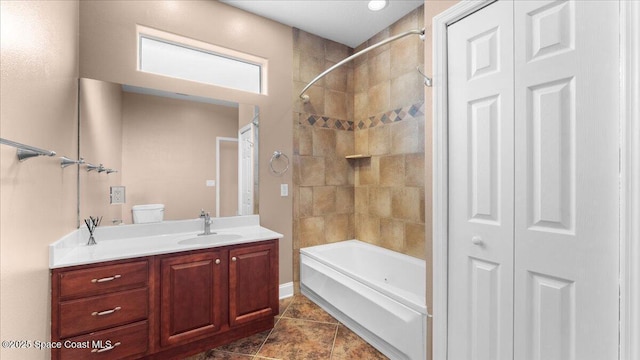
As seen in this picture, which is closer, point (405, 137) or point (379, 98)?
point (405, 137)

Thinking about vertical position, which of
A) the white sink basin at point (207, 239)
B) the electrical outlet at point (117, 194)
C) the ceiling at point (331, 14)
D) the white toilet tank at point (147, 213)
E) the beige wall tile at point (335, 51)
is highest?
the ceiling at point (331, 14)

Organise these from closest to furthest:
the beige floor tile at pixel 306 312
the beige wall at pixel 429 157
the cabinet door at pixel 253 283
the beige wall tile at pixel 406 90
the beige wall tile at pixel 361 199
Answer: the beige wall at pixel 429 157 → the cabinet door at pixel 253 283 → the beige floor tile at pixel 306 312 → the beige wall tile at pixel 406 90 → the beige wall tile at pixel 361 199

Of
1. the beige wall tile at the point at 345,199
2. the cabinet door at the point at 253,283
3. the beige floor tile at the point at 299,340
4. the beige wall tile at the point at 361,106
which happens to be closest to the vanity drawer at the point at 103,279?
the cabinet door at the point at 253,283

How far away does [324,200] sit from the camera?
A: 3166mm

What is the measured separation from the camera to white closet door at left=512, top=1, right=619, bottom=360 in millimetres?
1021

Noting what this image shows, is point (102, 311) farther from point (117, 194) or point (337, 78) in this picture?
point (337, 78)

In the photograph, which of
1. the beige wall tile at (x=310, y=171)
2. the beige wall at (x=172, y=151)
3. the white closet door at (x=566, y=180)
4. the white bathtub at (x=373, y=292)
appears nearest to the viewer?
the white closet door at (x=566, y=180)

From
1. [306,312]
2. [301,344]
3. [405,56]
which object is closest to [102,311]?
[301,344]

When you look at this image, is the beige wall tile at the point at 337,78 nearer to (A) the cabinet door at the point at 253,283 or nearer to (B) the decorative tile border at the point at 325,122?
(B) the decorative tile border at the point at 325,122

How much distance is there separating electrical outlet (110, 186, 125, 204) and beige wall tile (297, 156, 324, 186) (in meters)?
1.57

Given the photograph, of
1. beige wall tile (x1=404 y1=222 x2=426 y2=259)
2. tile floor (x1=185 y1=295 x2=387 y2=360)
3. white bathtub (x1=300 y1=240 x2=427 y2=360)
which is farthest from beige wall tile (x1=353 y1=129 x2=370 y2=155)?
tile floor (x1=185 y1=295 x2=387 y2=360)

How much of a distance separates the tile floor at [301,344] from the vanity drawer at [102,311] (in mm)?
553

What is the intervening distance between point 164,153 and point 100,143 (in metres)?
0.42

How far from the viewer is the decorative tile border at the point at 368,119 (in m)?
2.62
